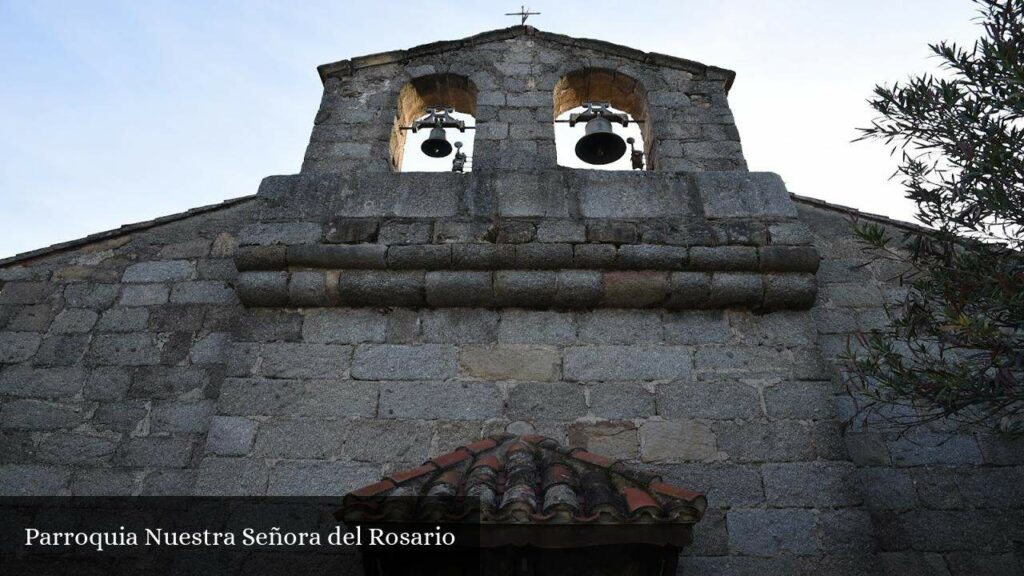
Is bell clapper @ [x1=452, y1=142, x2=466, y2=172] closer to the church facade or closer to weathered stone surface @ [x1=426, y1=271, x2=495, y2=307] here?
the church facade

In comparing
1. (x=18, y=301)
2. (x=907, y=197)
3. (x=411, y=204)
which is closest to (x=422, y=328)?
(x=411, y=204)

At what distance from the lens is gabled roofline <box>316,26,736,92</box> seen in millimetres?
5625

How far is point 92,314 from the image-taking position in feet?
16.0

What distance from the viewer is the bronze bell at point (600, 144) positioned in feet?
17.9

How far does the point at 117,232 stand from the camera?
17.5 feet

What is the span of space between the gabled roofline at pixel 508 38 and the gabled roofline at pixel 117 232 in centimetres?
123

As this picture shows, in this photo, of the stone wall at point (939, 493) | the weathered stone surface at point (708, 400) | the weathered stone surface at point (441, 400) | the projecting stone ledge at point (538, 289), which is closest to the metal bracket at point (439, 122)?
the projecting stone ledge at point (538, 289)

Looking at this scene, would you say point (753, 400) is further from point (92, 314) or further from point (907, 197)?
point (92, 314)

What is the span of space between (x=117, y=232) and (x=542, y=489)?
4.00 m

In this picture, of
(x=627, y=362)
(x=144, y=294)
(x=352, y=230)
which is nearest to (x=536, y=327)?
(x=627, y=362)

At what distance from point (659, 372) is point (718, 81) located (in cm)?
268

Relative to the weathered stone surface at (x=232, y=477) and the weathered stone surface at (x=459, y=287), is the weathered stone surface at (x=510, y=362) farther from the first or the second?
the weathered stone surface at (x=232, y=477)

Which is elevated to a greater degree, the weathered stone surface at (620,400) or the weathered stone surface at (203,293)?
the weathered stone surface at (203,293)
